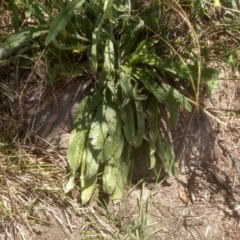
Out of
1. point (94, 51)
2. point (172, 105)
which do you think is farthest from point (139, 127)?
point (94, 51)

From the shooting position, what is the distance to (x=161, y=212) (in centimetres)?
228

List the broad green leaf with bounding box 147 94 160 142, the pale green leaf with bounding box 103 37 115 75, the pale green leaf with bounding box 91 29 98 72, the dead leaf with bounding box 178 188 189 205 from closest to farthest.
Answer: the pale green leaf with bounding box 91 29 98 72 → the pale green leaf with bounding box 103 37 115 75 → the broad green leaf with bounding box 147 94 160 142 → the dead leaf with bounding box 178 188 189 205

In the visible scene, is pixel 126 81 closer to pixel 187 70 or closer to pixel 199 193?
pixel 187 70

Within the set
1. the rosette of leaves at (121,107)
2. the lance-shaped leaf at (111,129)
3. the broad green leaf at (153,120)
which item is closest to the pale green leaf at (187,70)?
the rosette of leaves at (121,107)

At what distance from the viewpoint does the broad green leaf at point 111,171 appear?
215cm

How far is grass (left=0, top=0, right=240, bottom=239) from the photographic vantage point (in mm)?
2088

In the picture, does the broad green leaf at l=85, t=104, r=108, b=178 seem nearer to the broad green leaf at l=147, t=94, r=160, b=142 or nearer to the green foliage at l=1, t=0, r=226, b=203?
the green foliage at l=1, t=0, r=226, b=203

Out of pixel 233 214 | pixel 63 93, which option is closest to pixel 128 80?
pixel 63 93

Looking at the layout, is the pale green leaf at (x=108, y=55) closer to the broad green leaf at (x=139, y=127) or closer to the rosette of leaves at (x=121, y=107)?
the rosette of leaves at (x=121, y=107)

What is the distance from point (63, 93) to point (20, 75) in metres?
0.20

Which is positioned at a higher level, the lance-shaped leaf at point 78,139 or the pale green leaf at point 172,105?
the pale green leaf at point 172,105

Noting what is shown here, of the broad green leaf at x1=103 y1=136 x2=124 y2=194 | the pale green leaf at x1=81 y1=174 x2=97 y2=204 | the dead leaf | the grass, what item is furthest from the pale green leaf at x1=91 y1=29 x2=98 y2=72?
the dead leaf

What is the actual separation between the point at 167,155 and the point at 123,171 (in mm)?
201

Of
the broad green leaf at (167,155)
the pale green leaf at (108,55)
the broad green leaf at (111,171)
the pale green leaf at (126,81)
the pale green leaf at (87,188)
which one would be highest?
the pale green leaf at (108,55)
